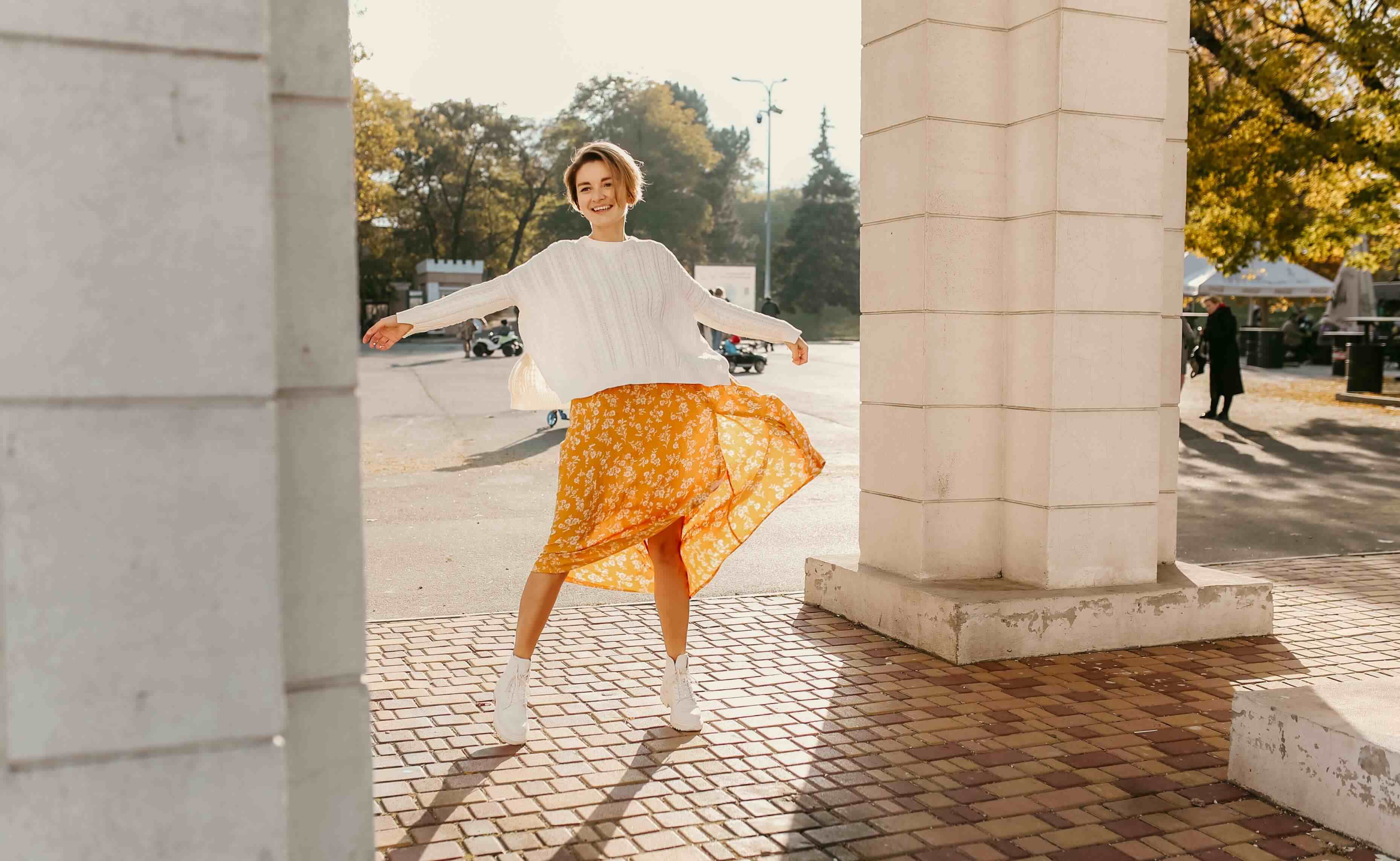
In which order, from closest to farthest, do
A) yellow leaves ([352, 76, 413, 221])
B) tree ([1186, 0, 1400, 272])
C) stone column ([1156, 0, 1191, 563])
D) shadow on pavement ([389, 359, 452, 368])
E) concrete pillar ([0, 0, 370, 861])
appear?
concrete pillar ([0, 0, 370, 861]) → stone column ([1156, 0, 1191, 563]) → tree ([1186, 0, 1400, 272]) → shadow on pavement ([389, 359, 452, 368]) → yellow leaves ([352, 76, 413, 221])

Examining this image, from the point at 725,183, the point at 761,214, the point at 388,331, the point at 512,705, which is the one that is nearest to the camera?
the point at 388,331

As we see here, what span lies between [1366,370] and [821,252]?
58462 millimetres

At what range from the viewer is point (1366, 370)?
22.8m

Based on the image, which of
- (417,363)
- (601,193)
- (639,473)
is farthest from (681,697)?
(417,363)

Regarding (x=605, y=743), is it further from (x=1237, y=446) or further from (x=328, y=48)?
(x=1237, y=446)

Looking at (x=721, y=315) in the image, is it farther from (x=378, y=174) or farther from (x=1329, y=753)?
(x=378, y=174)

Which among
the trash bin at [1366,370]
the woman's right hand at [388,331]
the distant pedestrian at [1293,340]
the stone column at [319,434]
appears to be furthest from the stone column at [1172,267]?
the distant pedestrian at [1293,340]

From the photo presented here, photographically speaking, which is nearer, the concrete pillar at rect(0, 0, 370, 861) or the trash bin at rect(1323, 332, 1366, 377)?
the concrete pillar at rect(0, 0, 370, 861)

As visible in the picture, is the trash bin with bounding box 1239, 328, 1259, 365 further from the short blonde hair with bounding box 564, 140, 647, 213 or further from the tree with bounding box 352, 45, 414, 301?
the short blonde hair with bounding box 564, 140, 647, 213

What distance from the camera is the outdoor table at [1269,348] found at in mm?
33281

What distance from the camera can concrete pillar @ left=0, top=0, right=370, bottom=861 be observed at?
5.99ft

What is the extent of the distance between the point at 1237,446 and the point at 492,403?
11.8 meters

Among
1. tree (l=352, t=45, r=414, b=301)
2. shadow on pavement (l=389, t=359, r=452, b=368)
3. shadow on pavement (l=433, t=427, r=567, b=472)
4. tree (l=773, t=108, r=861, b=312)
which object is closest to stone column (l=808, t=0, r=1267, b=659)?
shadow on pavement (l=433, t=427, r=567, b=472)

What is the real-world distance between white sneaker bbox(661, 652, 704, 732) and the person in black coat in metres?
15.9
